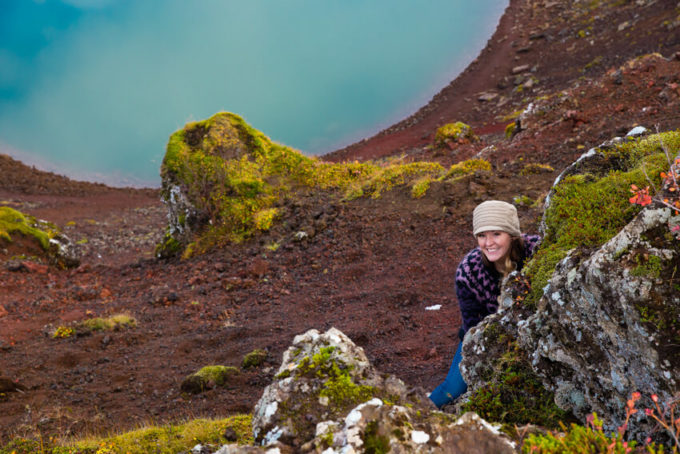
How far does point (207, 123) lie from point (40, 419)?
12.5 meters

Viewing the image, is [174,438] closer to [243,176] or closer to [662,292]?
[662,292]

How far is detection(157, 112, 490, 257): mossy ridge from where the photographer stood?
46.9 ft

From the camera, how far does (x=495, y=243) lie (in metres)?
3.97

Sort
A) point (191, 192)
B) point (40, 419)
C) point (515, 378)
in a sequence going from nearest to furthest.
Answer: point (515, 378) → point (40, 419) → point (191, 192)

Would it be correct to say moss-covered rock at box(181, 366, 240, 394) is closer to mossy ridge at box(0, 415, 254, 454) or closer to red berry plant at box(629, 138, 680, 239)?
mossy ridge at box(0, 415, 254, 454)

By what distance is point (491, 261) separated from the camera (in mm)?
4109

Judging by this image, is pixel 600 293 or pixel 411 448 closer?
pixel 411 448

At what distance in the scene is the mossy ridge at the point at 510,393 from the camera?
9.69 feet

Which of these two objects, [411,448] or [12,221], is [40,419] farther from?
[12,221]

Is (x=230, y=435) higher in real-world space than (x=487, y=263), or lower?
lower

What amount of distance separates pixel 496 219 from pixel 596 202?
2.71 ft

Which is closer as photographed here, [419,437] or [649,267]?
[419,437]

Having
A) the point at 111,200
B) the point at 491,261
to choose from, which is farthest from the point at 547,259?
the point at 111,200

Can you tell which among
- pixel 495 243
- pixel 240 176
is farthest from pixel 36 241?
pixel 495 243
